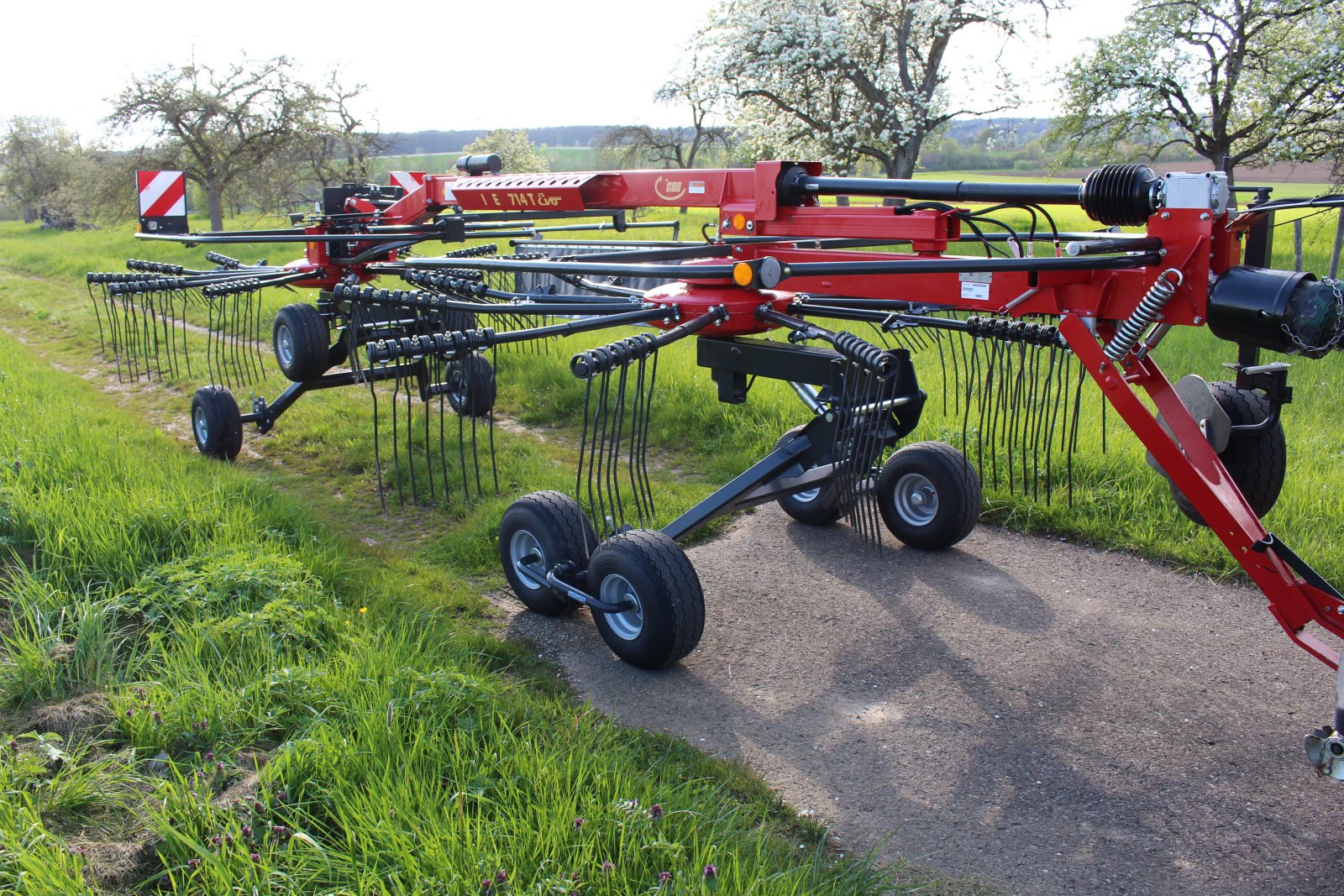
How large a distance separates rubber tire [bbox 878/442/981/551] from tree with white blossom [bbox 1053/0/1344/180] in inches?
540

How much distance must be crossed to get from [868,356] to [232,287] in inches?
171

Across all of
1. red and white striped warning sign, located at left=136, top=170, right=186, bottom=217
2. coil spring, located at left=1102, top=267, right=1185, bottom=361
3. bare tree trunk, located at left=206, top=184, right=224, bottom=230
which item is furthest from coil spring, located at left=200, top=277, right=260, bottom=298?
bare tree trunk, located at left=206, top=184, right=224, bottom=230

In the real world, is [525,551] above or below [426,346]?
below

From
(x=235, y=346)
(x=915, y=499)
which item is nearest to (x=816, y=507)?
(x=915, y=499)

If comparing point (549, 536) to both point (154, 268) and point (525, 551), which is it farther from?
point (154, 268)

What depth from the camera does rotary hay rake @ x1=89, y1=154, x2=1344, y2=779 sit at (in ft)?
10.3

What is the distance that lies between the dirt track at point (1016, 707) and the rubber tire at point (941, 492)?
0.11 metres

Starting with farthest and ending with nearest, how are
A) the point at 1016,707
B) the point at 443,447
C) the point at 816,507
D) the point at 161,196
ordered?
the point at 161,196 < the point at 816,507 < the point at 443,447 < the point at 1016,707

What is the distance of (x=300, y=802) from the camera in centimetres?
270

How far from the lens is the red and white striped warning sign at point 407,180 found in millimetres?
7051

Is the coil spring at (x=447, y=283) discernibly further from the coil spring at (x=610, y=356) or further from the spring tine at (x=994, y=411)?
the spring tine at (x=994, y=411)


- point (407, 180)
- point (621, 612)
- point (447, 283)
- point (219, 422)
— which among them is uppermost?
point (407, 180)

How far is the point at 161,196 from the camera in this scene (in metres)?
7.05

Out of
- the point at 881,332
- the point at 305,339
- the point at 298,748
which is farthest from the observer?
the point at 305,339
